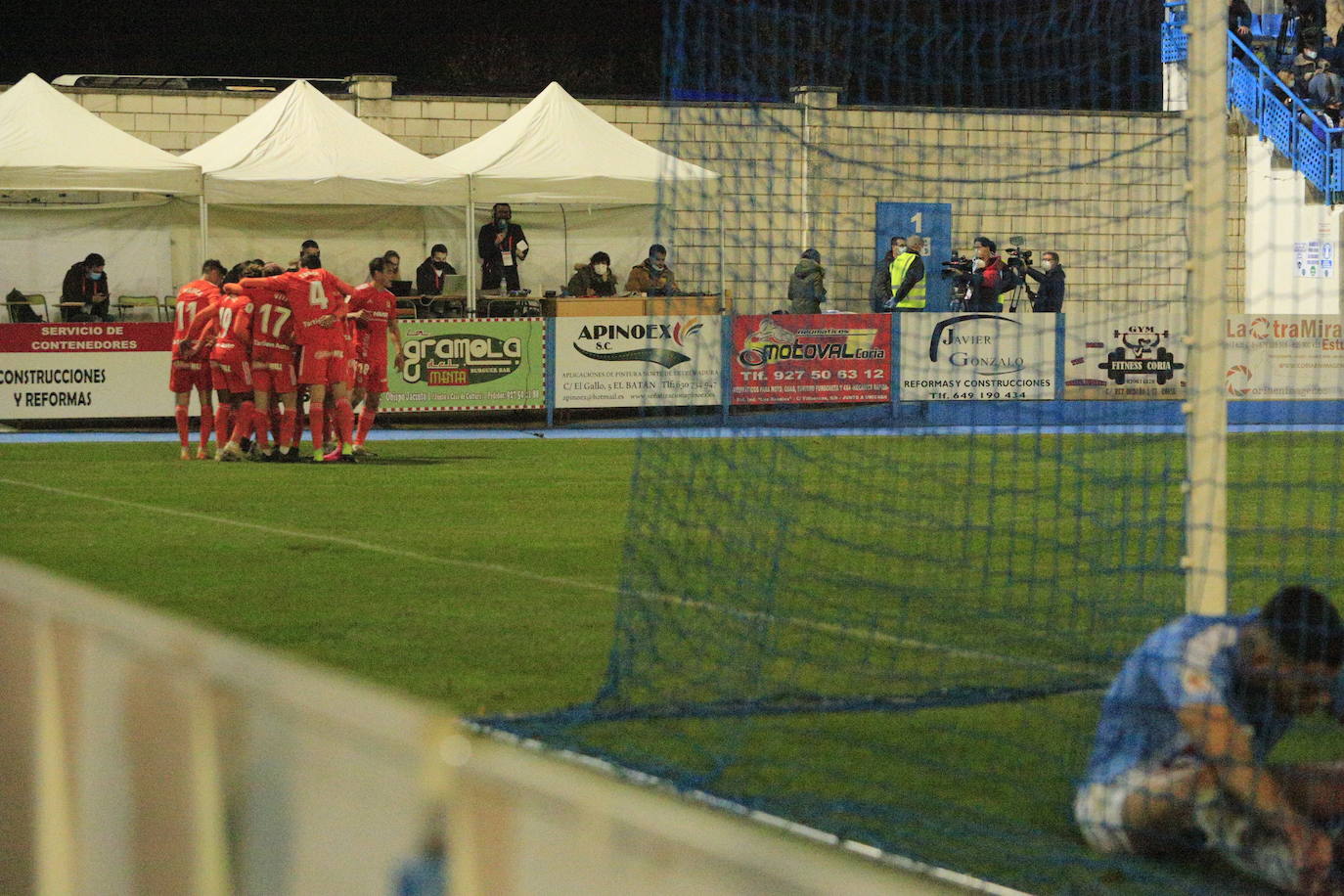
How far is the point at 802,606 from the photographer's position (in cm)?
904

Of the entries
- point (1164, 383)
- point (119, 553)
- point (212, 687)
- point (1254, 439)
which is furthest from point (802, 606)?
point (1164, 383)

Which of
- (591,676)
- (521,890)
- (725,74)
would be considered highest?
(725,74)

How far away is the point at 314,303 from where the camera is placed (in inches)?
638

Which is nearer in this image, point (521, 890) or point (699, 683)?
point (521, 890)

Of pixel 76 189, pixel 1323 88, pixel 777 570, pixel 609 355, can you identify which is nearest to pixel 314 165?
pixel 76 189

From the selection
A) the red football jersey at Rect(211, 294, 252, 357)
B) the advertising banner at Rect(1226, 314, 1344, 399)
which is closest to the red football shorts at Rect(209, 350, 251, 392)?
the red football jersey at Rect(211, 294, 252, 357)

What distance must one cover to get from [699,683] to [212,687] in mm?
5021

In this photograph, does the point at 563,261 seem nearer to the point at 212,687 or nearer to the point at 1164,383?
the point at 1164,383

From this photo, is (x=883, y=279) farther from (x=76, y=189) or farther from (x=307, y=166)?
(x=76, y=189)

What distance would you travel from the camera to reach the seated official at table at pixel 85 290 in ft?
75.2

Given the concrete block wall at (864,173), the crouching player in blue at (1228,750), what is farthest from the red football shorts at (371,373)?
the crouching player in blue at (1228,750)

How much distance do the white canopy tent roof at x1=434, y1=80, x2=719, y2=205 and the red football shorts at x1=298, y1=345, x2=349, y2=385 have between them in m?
7.53

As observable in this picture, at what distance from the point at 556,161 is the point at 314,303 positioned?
8.55m

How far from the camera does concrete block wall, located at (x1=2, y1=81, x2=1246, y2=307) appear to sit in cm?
1034
